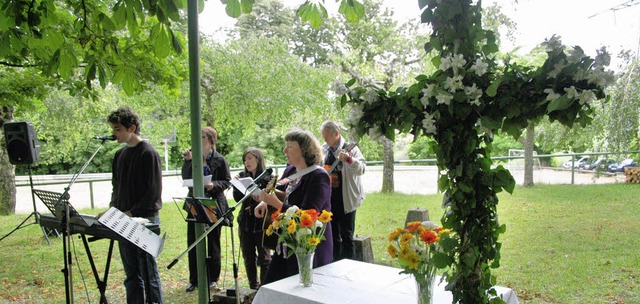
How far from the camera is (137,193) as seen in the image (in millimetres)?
3787

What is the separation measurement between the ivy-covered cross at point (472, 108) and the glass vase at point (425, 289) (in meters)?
0.26

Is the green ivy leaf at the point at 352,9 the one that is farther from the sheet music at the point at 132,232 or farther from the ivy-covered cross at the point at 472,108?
the sheet music at the point at 132,232

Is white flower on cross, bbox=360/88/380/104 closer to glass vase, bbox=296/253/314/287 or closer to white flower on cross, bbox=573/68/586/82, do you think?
white flower on cross, bbox=573/68/586/82

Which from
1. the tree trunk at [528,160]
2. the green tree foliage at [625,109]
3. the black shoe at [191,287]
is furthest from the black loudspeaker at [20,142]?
the tree trunk at [528,160]

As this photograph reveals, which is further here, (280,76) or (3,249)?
(280,76)

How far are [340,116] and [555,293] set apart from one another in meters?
7.39

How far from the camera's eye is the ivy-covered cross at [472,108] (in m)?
1.55

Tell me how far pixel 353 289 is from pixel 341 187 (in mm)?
2111

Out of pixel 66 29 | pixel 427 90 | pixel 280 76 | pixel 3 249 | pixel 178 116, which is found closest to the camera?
pixel 427 90

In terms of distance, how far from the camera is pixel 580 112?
5.16ft

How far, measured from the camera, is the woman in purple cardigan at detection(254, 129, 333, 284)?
3.08 m

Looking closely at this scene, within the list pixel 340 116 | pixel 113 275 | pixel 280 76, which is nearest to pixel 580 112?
pixel 113 275

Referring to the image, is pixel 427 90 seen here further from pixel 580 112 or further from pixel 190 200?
pixel 190 200

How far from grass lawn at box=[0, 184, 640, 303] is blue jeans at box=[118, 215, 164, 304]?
695 mm
